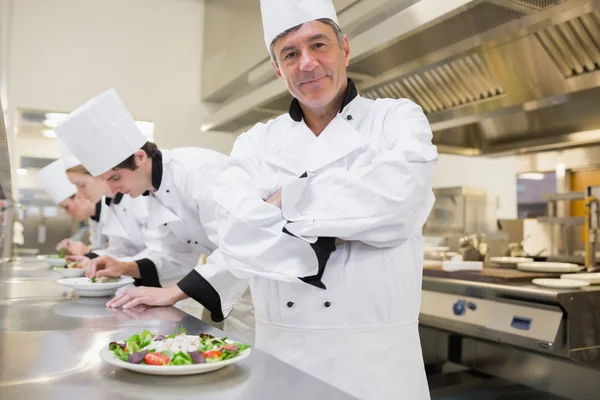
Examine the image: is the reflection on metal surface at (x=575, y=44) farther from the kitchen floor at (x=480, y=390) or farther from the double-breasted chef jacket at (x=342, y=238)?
the kitchen floor at (x=480, y=390)

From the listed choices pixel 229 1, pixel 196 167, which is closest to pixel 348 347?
pixel 196 167

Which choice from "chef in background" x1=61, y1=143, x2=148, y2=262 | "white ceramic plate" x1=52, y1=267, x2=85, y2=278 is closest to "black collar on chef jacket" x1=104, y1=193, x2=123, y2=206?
"chef in background" x1=61, y1=143, x2=148, y2=262

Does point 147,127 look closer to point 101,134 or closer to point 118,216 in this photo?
point 118,216

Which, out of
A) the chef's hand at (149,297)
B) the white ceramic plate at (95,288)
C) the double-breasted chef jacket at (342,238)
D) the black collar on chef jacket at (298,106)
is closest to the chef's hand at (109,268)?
the white ceramic plate at (95,288)

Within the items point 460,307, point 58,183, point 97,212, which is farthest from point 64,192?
point 460,307

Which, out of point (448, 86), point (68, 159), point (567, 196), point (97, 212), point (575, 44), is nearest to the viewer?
point (575, 44)

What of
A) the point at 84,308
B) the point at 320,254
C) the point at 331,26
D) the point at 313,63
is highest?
the point at 331,26

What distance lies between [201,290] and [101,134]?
3.19ft

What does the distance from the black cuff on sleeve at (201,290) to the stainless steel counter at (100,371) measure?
0.43 ft

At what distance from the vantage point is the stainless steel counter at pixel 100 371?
29.1 inches

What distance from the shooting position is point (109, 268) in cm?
208

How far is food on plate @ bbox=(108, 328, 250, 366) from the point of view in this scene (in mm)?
814

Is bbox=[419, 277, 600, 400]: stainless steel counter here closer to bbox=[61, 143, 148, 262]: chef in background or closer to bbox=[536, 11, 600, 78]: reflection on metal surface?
bbox=[536, 11, 600, 78]: reflection on metal surface

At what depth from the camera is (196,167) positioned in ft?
7.18
